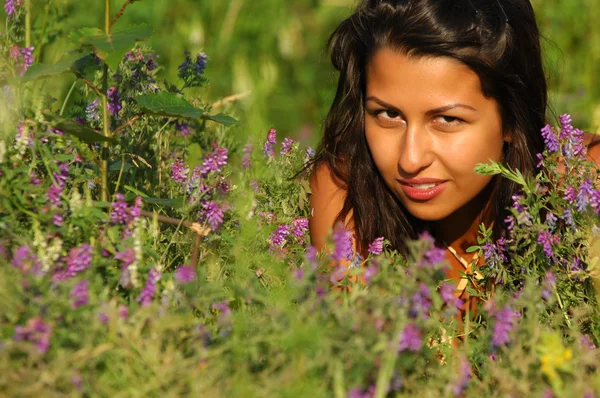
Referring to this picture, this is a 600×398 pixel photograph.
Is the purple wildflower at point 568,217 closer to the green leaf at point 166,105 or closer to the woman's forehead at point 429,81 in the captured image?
the woman's forehead at point 429,81

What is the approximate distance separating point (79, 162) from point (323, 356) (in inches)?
51.0

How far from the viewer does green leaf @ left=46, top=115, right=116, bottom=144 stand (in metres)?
2.43

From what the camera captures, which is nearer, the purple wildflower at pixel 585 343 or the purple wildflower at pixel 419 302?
the purple wildflower at pixel 419 302

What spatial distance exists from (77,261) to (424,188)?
150cm

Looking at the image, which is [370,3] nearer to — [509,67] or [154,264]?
[509,67]

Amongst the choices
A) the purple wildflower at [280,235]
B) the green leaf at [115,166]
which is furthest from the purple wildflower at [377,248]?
the green leaf at [115,166]

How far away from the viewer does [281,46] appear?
6.36m

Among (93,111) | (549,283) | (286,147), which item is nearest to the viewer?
(549,283)

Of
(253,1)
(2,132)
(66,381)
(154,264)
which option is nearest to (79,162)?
(2,132)

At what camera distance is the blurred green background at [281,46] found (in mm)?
5633

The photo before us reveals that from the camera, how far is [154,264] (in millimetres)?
2262

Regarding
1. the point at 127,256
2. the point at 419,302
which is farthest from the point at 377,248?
the point at 127,256

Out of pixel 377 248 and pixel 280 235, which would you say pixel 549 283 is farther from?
pixel 280 235

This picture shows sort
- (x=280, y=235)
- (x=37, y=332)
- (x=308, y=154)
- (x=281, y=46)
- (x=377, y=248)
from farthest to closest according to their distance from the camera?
(x=281, y=46)
(x=308, y=154)
(x=280, y=235)
(x=377, y=248)
(x=37, y=332)
